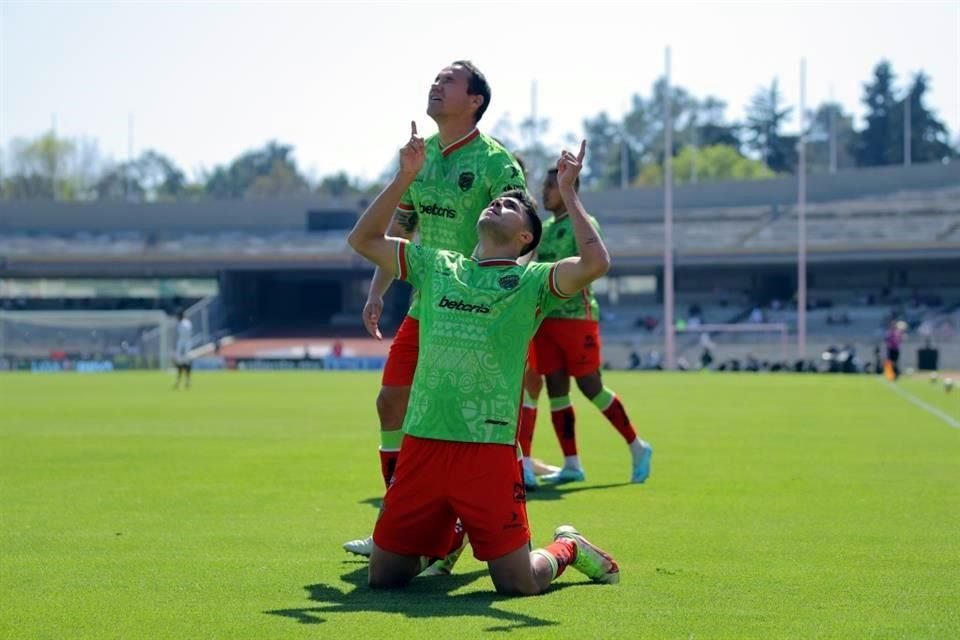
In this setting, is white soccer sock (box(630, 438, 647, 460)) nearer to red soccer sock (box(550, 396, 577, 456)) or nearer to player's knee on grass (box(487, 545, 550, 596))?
red soccer sock (box(550, 396, 577, 456))

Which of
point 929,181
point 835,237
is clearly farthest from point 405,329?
point 929,181

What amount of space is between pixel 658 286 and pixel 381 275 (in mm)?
65794

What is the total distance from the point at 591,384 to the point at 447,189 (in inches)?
160

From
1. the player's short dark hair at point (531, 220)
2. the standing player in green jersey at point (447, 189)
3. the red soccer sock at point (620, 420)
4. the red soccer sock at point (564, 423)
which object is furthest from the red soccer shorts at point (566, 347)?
the player's short dark hair at point (531, 220)

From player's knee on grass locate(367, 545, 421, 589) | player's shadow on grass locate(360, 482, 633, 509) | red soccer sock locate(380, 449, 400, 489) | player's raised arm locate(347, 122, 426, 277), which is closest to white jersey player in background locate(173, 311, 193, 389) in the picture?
player's shadow on grass locate(360, 482, 633, 509)

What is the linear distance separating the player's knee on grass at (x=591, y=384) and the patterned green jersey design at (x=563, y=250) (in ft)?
1.57

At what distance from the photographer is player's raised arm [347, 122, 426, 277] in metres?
6.14

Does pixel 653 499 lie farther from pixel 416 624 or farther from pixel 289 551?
pixel 416 624

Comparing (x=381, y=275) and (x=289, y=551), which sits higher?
(x=381, y=275)

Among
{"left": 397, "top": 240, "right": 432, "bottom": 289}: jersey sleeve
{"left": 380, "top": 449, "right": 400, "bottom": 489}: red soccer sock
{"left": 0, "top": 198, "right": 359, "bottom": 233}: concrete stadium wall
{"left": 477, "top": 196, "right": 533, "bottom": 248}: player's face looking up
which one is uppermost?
{"left": 0, "top": 198, "right": 359, "bottom": 233}: concrete stadium wall

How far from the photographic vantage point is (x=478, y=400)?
603 cm

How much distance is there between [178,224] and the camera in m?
81.2

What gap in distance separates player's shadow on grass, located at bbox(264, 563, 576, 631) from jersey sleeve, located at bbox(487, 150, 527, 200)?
6.92 feet

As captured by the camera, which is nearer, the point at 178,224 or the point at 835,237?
the point at 835,237
